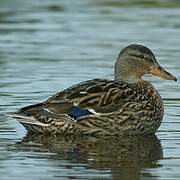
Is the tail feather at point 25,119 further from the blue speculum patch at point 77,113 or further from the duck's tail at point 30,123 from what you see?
the blue speculum patch at point 77,113

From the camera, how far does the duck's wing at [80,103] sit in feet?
46.4

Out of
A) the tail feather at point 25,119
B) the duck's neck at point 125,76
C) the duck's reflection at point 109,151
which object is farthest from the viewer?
the duck's neck at point 125,76

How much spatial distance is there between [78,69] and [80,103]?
528 centimetres

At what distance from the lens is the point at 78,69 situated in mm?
19438

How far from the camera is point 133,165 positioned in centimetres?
1225

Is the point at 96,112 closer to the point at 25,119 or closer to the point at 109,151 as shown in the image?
the point at 25,119

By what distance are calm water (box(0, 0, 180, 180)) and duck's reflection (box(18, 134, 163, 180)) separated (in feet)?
0.03

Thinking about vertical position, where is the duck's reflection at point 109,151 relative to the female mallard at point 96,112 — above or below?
below

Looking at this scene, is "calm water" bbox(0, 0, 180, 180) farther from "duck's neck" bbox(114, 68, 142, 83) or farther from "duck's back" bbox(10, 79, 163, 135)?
"duck's neck" bbox(114, 68, 142, 83)

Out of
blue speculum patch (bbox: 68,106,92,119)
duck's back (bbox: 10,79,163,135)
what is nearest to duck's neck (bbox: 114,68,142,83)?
duck's back (bbox: 10,79,163,135)

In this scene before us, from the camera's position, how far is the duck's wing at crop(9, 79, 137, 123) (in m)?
14.1

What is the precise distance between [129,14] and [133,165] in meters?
15.5

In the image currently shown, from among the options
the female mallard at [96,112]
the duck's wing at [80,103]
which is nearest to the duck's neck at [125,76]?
the female mallard at [96,112]

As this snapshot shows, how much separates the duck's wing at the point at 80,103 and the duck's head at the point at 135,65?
733mm
